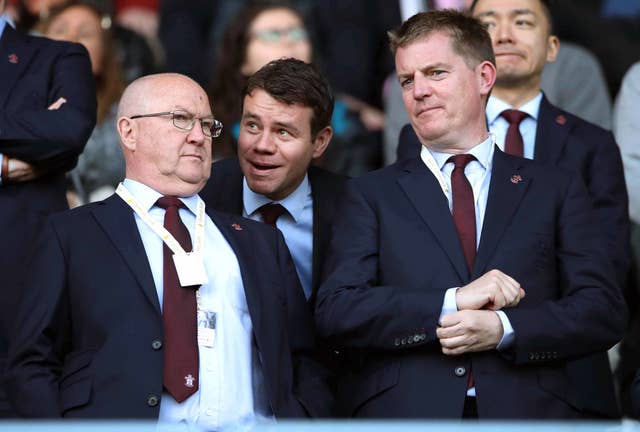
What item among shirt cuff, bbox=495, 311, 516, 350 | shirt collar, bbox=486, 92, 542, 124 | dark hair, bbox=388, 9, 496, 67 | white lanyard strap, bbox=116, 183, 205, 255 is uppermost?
dark hair, bbox=388, 9, 496, 67

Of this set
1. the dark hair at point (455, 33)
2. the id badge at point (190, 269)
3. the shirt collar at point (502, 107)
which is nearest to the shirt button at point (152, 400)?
the id badge at point (190, 269)

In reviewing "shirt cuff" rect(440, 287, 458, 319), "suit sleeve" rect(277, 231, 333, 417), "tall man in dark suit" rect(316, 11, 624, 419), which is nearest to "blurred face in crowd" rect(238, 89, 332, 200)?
"suit sleeve" rect(277, 231, 333, 417)

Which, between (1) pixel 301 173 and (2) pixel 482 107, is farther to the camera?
(1) pixel 301 173

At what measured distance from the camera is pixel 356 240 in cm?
468

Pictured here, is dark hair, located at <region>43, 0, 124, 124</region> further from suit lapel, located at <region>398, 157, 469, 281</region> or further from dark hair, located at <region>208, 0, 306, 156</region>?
suit lapel, located at <region>398, 157, 469, 281</region>

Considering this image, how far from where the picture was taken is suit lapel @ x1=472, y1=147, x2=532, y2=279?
4574 mm

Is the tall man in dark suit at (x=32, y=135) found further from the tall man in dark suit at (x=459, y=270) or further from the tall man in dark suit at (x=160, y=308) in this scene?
the tall man in dark suit at (x=459, y=270)

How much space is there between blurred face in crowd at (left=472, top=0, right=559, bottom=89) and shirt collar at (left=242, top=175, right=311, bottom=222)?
3.28 ft

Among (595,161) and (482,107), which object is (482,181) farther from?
(595,161)

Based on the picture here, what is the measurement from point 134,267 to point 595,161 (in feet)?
6.24

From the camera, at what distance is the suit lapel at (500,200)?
4.57 meters

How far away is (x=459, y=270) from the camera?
14.9 feet

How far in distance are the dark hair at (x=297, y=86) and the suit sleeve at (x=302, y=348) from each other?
1.96 feet

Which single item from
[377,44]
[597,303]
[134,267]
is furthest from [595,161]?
[377,44]
